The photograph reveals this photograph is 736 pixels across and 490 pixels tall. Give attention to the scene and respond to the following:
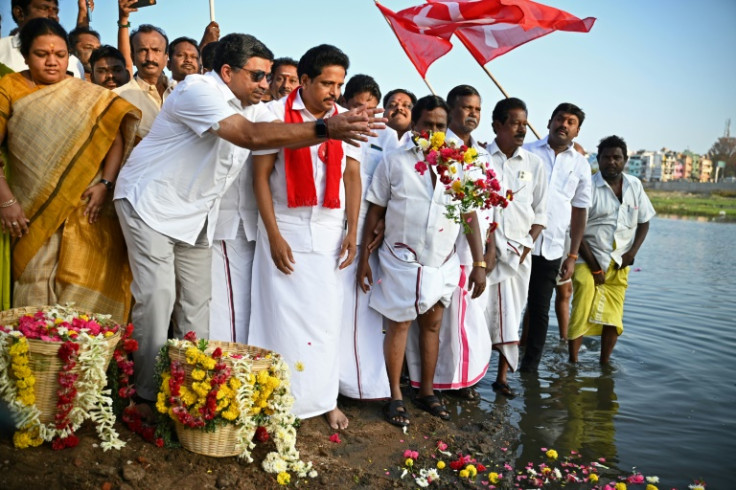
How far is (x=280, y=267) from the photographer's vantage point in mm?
4316

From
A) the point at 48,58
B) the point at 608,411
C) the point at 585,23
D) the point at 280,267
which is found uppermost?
the point at 585,23

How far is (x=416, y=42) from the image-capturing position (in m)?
7.15

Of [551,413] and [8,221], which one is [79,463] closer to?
[8,221]

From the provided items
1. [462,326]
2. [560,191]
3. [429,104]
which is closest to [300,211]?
[429,104]

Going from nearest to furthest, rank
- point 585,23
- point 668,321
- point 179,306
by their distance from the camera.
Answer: point 179,306
point 585,23
point 668,321

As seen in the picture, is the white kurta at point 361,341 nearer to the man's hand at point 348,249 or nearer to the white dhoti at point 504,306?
the man's hand at point 348,249

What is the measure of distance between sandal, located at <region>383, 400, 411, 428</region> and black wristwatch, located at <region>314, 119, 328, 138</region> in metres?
2.17

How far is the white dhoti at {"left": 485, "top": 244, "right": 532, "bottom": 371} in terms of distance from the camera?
18.6ft

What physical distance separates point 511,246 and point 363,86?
180 centimetres

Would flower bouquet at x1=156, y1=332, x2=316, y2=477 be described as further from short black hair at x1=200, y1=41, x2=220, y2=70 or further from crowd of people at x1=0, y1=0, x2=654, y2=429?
short black hair at x1=200, y1=41, x2=220, y2=70

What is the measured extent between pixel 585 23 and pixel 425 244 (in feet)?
12.6

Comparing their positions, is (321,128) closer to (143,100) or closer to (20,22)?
(143,100)

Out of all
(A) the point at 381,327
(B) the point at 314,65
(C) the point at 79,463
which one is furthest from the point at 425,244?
(C) the point at 79,463

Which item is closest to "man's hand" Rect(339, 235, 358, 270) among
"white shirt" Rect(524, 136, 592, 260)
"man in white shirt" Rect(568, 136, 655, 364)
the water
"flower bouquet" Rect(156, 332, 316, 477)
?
"flower bouquet" Rect(156, 332, 316, 477)
